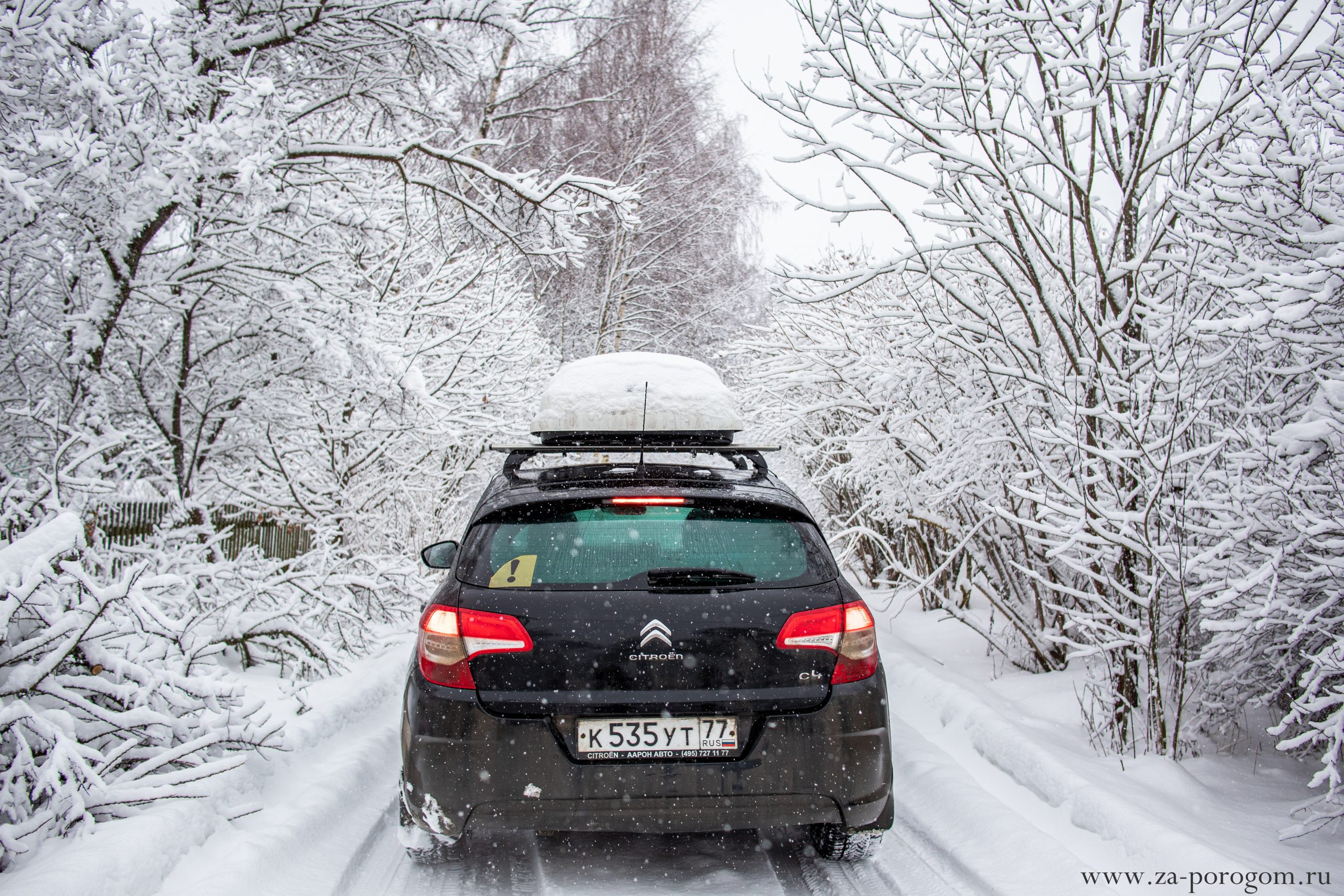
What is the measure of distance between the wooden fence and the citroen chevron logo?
4.46m

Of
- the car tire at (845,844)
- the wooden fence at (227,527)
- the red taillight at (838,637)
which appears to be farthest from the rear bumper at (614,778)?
the wooden fence at (227,527)

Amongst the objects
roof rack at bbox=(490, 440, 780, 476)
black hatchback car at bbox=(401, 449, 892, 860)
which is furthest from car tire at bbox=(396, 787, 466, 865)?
roof rack at bbox=(490, 440, 780, 476)

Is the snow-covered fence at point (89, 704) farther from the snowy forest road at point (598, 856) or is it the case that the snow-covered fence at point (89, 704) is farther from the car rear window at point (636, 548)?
the car rear window at point (636, 548)

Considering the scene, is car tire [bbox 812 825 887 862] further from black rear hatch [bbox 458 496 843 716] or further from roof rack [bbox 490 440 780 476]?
roof rack [bbox 490 440 780 476]

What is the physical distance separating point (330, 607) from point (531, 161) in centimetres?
1730

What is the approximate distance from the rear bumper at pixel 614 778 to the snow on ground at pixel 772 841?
0.35 metres

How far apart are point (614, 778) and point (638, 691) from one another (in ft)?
0.96

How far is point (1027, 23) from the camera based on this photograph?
4.49 metres

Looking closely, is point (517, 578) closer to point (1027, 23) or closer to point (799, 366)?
point (1027, 23)

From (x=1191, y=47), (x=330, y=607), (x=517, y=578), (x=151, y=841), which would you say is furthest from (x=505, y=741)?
(x=1191, y=47)

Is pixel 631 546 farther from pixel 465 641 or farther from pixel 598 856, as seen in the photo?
pixel 598 856

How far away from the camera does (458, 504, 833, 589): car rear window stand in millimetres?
3105

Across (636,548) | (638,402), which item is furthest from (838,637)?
(638,402)

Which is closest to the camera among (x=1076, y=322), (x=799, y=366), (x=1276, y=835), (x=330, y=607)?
(x=1276, y=835)
